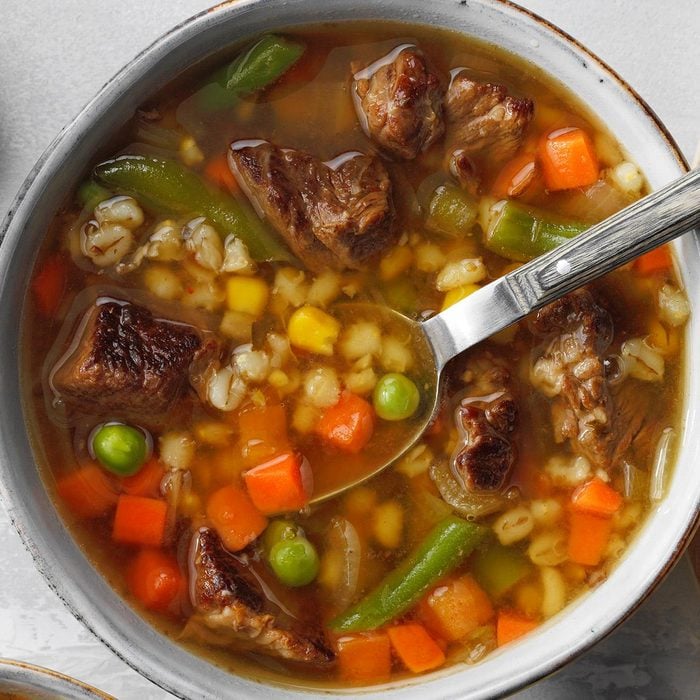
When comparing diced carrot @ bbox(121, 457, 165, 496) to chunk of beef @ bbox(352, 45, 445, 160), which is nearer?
chunk of beef @ bbox(352, 45, 445, 160)

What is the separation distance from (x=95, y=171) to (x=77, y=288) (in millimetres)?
358

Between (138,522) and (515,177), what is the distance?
160 centimetres

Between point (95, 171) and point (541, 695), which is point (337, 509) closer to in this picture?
point (541, 695)

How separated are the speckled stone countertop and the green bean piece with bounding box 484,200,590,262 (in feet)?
2.38

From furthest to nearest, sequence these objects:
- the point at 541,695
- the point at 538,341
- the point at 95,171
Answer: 1. the point at 541,695
2. the point at 538,341
3. the point at 95,171

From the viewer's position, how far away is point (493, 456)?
291 cm

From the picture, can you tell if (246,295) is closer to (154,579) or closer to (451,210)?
(451,210)

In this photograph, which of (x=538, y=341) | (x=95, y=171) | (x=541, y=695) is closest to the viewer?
(x=95, y=171)

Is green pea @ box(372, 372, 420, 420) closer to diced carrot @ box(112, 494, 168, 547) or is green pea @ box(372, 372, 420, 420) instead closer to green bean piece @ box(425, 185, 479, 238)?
green bean piece @ box(425, 185, 479, 238)

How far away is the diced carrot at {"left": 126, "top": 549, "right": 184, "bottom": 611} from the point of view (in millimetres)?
2912

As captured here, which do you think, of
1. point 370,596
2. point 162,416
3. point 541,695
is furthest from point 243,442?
point 541,695

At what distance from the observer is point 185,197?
289cm

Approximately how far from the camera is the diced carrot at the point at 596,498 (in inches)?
118

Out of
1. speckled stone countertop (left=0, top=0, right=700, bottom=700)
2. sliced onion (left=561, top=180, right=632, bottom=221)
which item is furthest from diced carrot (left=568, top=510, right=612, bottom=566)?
sliced onion (left=561, top=180, right=632, bottom=221)
